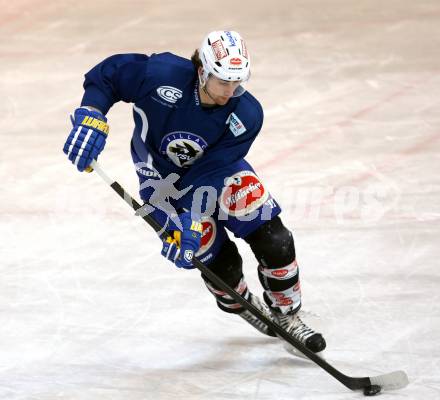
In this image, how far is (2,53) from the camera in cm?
729

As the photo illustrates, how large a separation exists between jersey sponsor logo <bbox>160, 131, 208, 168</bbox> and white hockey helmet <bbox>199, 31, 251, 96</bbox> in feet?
0.80

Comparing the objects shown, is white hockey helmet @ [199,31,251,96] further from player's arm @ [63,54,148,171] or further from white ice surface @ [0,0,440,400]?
white ice surface @ [0,0,440,400]

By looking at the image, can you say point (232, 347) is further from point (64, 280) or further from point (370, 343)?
point (64, 280)

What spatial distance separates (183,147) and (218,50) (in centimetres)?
41

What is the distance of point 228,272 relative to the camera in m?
3.61

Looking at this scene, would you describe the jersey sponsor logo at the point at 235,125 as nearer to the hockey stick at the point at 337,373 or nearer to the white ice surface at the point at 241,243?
the hockey stick at the point at 337,373

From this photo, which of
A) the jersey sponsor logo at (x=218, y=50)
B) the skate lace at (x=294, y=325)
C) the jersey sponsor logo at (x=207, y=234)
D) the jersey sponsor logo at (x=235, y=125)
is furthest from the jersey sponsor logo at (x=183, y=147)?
the skate lace at (x=294, y=325)

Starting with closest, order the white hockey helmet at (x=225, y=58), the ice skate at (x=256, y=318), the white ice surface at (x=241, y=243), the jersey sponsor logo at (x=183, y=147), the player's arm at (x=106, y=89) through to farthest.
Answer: the white hockey helmet at (x=225, y=58)
the player's arm at (x=106, y=89)
the jersey sponsor logo at (x=183, y=147)
the white ice surface at (x=241, y=243)
the ice skate at (x=256, y=318)

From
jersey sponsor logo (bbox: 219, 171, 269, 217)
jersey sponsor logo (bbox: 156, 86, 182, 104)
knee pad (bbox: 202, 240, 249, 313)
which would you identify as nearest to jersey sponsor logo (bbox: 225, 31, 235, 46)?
jersey sponsor logo (bbox: 156, 86, 182, 104)

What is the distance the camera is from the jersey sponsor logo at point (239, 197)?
11.3ft

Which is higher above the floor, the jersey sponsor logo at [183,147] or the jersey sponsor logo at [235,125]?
the jersey sponsor logo at [235,125]

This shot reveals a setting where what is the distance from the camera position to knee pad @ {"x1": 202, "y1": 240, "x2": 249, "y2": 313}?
142 inches

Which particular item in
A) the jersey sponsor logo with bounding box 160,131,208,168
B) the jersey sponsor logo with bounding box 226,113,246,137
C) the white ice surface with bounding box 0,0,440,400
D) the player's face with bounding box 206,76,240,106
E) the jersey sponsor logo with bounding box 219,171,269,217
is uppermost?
the player's face with bounding box 206,76,240,106

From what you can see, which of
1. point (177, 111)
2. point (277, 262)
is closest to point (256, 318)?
point (277, 262)
